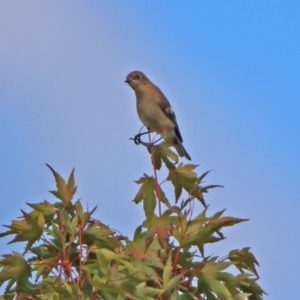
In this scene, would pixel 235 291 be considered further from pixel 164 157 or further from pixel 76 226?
pixel 164 157

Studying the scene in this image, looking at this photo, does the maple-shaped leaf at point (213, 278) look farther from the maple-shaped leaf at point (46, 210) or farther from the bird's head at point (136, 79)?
the bird's head at point (136, 79)

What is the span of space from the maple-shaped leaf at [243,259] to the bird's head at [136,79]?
28.7 ft

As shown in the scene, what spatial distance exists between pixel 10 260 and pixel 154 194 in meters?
0.99

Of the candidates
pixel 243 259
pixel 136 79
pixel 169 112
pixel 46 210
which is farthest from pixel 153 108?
pixel 46 210

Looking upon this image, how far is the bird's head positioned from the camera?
1298 centimetres

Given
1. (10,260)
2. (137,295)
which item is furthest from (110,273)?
(10,260)

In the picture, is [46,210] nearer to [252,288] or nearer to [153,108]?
[252,288]

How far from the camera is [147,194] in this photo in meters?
4.64

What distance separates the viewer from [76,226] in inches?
161

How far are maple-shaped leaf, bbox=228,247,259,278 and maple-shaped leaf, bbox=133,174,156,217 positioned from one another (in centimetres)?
56

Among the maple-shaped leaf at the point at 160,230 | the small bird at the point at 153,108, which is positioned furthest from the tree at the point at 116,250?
the small bird at the point at 153,108

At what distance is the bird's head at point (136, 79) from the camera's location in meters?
13.0

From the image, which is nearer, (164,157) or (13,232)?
(13,232)

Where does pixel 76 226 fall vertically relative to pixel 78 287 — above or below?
above
